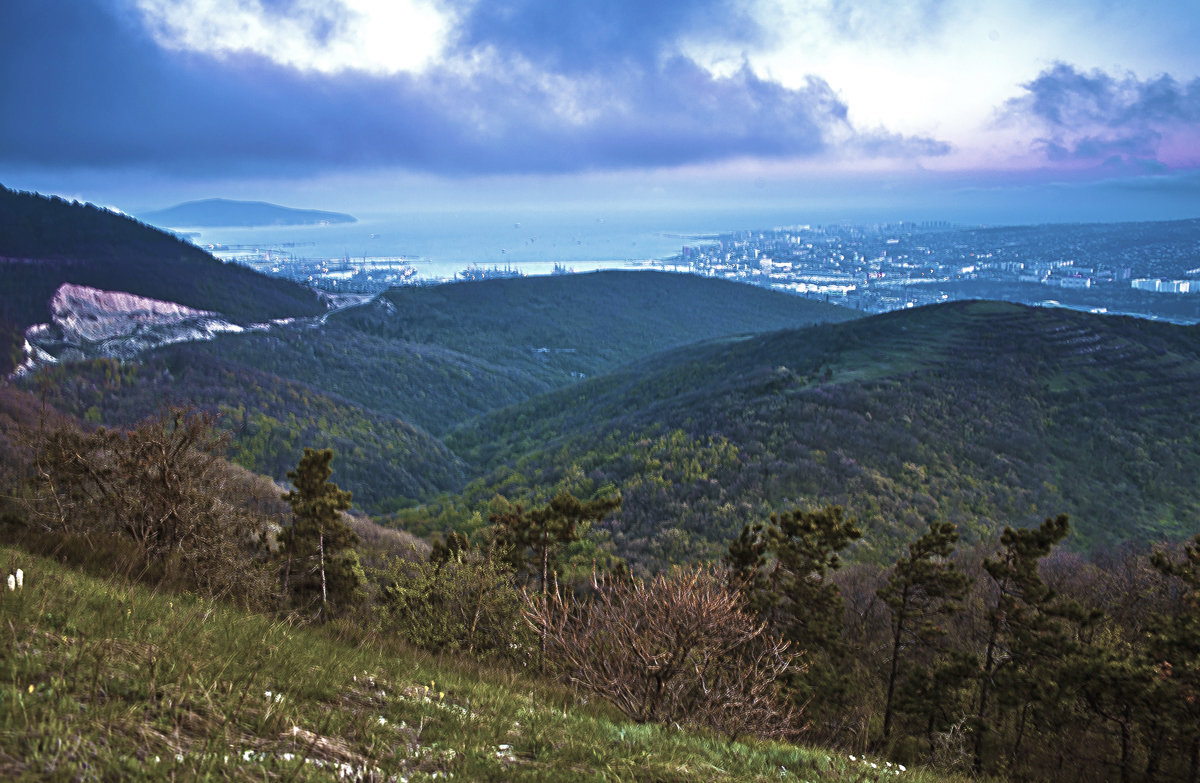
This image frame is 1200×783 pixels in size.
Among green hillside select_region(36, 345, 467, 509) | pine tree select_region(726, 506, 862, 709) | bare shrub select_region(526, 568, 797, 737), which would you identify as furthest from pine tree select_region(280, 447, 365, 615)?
green hillside select_region(36, 345, 467, 509)

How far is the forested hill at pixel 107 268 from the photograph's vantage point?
10150 cm

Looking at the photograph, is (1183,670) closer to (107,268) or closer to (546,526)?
(546,526)

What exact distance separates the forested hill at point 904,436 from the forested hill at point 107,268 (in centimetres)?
6413

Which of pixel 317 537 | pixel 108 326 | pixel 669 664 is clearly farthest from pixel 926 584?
pixel 108 326

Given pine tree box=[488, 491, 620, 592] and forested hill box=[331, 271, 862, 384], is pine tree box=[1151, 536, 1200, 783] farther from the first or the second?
forested hill box=[331, 271, 862, 384]

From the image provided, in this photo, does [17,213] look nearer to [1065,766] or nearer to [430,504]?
[430,504]

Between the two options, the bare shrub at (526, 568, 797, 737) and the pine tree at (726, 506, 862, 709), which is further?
the pine tree at (726, 506, 862, 709)

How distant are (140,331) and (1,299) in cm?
1865

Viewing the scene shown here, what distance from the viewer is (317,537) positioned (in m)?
24.2

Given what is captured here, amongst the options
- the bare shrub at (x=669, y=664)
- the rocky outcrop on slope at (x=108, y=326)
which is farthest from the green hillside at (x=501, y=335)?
the bare shrub at (x=669, y=664)

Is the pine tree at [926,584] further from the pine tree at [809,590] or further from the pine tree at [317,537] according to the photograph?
the pine tree at [317,537]

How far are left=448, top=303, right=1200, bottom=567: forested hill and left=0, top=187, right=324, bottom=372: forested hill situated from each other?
210 feet

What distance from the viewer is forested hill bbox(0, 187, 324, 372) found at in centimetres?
10150

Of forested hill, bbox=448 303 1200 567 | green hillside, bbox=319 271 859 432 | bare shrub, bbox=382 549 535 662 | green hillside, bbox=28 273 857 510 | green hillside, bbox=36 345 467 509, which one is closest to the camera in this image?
bare shrub, bbox=382 549 535 662
